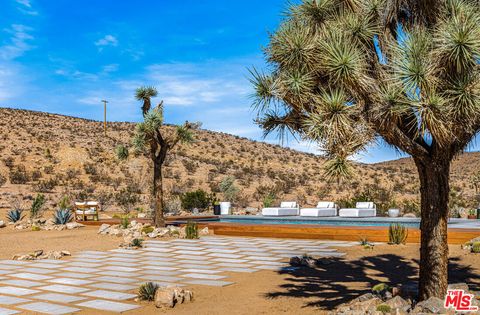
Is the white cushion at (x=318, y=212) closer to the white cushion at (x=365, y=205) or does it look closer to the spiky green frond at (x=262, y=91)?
the white cushion at (x=365, y=205)

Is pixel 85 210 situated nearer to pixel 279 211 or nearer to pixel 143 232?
pixel 143 232

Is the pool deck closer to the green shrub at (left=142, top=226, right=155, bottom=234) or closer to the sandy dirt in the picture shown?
the sandy dirt

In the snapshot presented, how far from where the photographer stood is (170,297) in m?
7.21

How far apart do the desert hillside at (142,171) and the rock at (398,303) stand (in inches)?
822

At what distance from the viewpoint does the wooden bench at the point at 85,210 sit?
22.2 meters

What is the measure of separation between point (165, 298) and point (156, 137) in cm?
1075

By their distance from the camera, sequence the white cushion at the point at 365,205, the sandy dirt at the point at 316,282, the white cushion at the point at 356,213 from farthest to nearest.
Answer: the white cushion at the point at 365,205, the white cushion at the point at 356,213, the sandy dirt at the point at 316,282

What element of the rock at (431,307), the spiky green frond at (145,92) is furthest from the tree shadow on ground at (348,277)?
the spiky green frond at (145,92)

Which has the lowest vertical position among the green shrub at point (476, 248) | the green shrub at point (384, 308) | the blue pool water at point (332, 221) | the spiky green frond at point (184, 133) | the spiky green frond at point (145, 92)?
the green shrub at point (384, 308)

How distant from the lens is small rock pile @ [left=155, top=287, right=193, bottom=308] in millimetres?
7188

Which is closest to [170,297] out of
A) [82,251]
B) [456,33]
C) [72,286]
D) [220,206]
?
[72,286]

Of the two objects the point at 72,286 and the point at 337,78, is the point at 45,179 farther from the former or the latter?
the point at 337,78

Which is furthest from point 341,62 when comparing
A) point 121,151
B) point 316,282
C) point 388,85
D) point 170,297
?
point 121,151

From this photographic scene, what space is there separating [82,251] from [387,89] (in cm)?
1014
